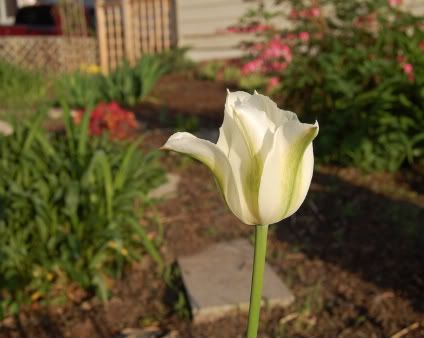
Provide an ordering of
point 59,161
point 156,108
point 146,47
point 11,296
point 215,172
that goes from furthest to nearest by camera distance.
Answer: point 146,47 < point 156,108 < point 59,161 < point 11,296 < point 215,172

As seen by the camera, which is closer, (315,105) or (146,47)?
(315,105)

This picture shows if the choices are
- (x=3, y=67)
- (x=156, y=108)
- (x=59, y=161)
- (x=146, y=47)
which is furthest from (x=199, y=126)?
(x=146, y=47)

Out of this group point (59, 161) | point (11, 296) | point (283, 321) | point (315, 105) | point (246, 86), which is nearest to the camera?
point (283, 321)

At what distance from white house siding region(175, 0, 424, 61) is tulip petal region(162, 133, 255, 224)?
9.46 meters

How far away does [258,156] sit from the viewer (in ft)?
2.53

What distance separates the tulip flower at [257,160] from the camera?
76 cm

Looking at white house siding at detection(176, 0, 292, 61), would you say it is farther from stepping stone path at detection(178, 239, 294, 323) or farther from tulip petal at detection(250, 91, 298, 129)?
tulip petal at detection(250, 91, 298, 129)

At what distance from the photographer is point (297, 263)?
2.77m

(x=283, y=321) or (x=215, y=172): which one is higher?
(x=215, y=172)

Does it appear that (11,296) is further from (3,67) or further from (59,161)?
(3,67)

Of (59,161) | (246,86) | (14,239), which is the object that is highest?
(59,161)

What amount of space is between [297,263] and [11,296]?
4.33 ft

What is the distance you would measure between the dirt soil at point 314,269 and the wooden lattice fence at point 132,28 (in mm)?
6890

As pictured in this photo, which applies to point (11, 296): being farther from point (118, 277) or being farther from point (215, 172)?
point (215, 172)
